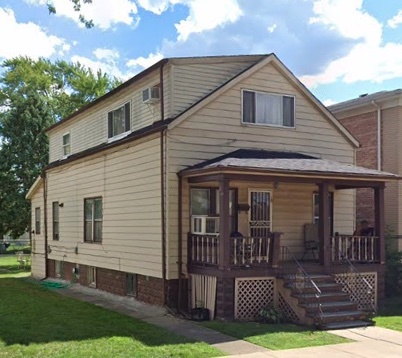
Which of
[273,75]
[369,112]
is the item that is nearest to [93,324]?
[273,75]

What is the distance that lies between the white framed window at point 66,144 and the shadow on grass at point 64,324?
719 cm

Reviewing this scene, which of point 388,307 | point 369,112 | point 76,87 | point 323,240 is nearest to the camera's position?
point 323,240

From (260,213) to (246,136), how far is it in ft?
7.01

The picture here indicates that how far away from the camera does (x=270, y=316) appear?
1164 centimetres

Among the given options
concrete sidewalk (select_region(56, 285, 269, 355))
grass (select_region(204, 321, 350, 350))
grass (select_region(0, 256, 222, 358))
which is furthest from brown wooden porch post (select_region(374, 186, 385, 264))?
grass (select_region(0, 256, 222, 358))

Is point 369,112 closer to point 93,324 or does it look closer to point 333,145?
point 333,145

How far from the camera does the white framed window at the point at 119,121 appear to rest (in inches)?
644

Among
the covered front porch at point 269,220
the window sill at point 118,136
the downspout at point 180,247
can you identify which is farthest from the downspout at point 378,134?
the downspout at point 180,247

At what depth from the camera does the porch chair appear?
1483 centimetres

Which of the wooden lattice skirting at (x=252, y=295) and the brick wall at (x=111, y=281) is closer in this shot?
the wooden lattice skirting at (x=252, y=295)

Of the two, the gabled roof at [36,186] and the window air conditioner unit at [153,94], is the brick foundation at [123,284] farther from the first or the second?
the window air conditioner unit at [153,94]

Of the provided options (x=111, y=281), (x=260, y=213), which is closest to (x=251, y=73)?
(x=260, y=213)

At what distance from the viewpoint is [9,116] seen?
3369 centimetres

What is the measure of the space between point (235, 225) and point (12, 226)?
22.4 meters
